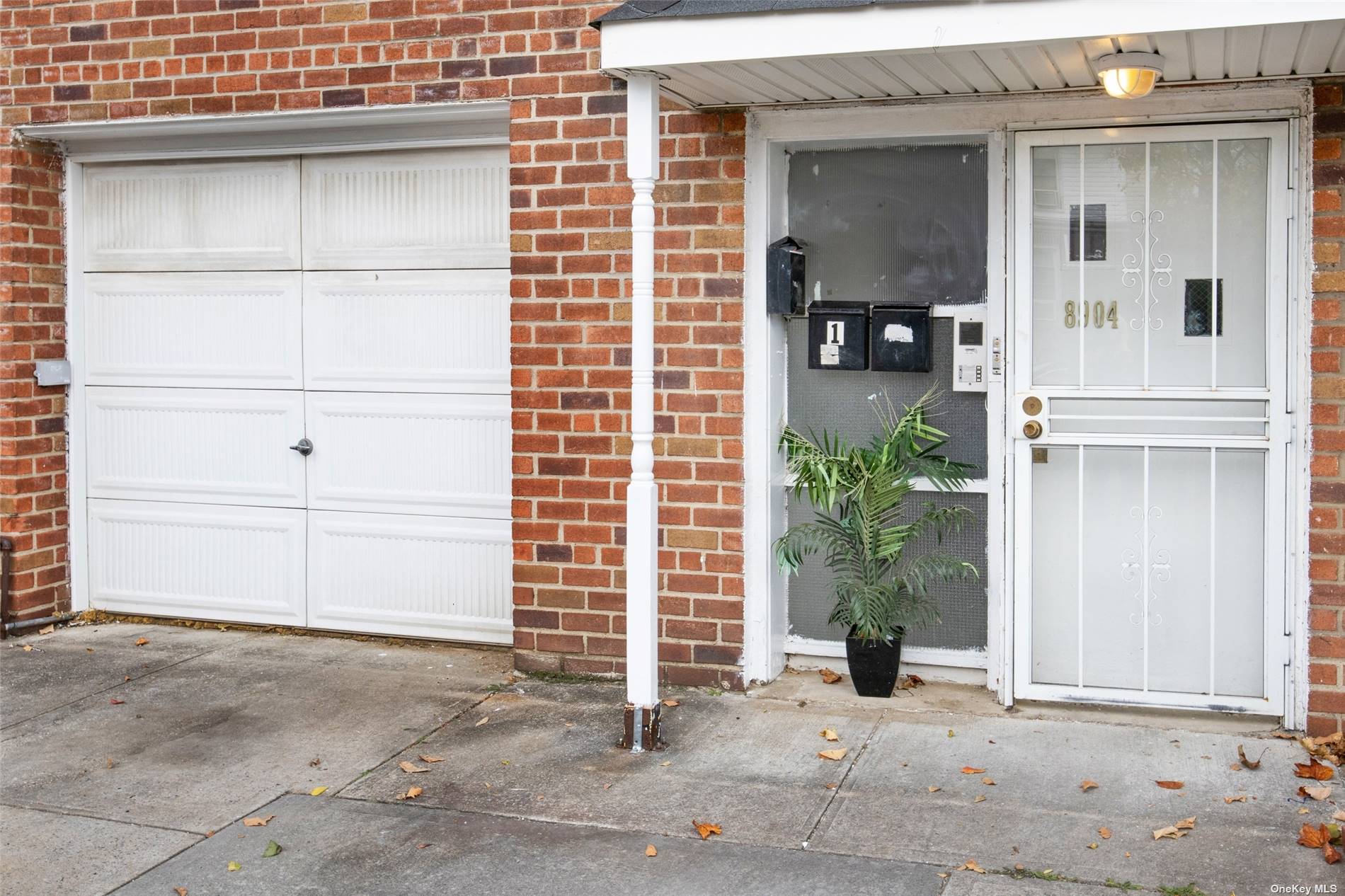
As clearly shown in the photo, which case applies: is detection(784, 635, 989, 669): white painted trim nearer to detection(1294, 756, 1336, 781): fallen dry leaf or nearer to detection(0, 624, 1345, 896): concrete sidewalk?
detection(0, 624, 1345, 896): concrete sidewalk

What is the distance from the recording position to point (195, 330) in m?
7.29

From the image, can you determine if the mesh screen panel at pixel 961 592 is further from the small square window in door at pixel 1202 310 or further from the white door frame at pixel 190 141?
the white door frame at pixel 190 141

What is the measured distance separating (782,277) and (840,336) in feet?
1.19

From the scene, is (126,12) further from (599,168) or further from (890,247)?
(890,247)

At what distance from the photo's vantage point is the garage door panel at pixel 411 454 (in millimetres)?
6750

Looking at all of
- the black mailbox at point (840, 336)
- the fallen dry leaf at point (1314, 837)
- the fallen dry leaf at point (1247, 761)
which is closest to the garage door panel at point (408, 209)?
the black mailbox at point (840, 336)

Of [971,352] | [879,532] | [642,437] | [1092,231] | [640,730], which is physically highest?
[1092,231]

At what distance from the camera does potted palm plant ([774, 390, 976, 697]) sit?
224 inches

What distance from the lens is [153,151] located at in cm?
711

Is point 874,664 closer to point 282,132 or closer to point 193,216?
point 282,132

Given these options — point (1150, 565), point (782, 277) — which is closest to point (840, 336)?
point (782, 277)

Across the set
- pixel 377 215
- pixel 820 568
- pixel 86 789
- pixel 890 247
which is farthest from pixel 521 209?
pixel 86 789

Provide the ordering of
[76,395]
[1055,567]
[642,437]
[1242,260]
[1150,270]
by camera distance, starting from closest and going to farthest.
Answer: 1. [642,437]
2. [1242,260]
3. [1150,270]
4. [1055,567]
5. [76,395]

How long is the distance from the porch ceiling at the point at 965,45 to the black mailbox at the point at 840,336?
36.7 inches
